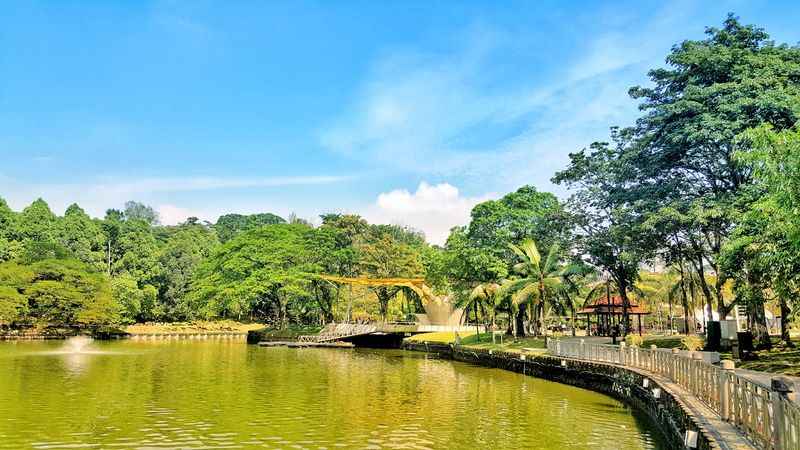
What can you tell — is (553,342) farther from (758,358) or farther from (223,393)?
(223,393)

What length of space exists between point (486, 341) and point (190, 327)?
3883cm

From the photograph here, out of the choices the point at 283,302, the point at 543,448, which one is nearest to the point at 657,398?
the point at 543,448

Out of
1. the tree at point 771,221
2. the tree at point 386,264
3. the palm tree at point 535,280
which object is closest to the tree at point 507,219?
the palm tree at point 535,280

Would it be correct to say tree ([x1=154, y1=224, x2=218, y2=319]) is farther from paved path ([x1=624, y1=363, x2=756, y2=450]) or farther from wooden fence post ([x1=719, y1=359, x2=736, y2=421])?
wooden fence post ([x1=719, y1=359, x2=736, y2=421])

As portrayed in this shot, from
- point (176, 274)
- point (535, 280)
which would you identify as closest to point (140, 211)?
point (176, 274)

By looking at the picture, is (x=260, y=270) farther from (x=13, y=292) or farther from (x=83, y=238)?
(x=83, y=238)

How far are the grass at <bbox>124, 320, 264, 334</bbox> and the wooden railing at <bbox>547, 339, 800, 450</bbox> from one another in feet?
179

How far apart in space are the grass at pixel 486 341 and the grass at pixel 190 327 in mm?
27471

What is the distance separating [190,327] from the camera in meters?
67.1

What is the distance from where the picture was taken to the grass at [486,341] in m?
35.0

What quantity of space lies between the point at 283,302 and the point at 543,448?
4965 cm

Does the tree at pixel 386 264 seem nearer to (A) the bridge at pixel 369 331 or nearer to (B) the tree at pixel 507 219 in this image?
(A) the bridge at pixel 369 331

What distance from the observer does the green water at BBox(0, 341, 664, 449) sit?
44.2 feet

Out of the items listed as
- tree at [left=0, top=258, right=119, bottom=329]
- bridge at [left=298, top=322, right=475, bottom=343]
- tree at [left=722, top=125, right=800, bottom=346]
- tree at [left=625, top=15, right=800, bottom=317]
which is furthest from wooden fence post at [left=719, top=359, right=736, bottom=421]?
tree at [left=0, top=258, right=119, bottom=329]
